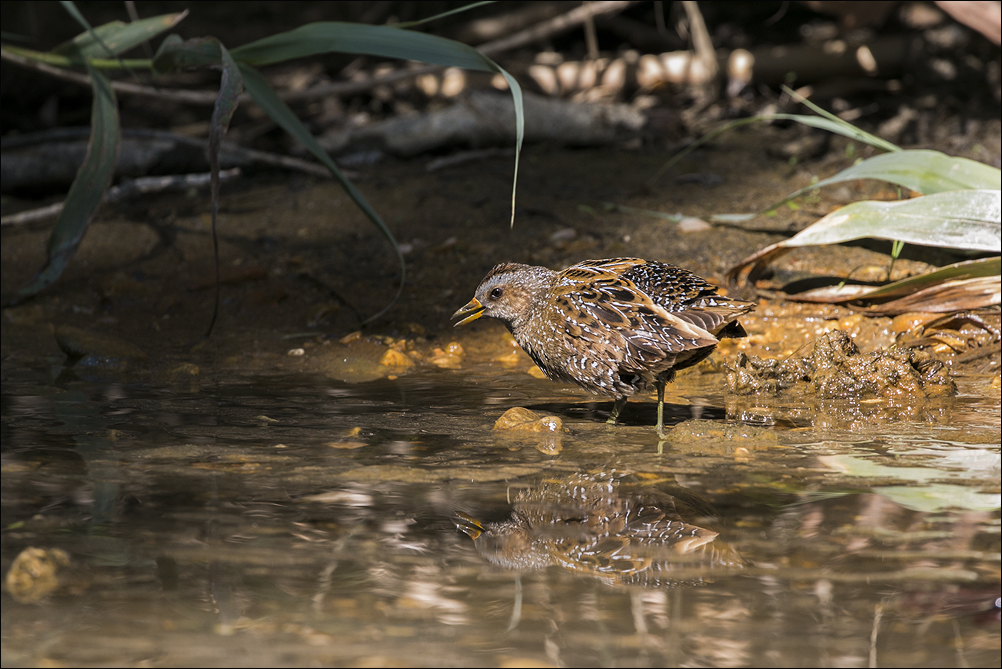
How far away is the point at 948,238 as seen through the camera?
157 inches

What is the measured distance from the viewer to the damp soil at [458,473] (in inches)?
75.5

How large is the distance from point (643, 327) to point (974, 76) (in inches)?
208

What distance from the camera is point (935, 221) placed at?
4.02 metres

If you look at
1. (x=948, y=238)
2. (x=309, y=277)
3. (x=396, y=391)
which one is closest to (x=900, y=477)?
(x=948, y=238)

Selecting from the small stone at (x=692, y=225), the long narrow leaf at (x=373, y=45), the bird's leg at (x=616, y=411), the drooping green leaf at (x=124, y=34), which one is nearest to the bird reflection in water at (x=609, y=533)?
the bird's leg at (x=616, y=411)

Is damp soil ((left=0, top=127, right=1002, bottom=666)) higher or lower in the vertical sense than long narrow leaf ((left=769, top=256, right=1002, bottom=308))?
lower

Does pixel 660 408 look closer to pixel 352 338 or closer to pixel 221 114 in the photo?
pixel 352 338

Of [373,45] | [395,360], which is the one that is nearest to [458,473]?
[395,360]

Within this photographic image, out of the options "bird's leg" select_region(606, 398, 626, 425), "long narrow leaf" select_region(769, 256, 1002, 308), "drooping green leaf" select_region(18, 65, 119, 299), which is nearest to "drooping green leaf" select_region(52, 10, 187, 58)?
"drooping green leaf" select_region(18, 65, 119, 299)

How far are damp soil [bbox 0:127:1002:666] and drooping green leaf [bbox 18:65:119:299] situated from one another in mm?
383

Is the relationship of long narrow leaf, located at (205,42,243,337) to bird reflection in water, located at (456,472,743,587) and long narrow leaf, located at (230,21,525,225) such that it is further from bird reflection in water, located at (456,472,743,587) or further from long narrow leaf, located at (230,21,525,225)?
bird reflection in water, located at (456,472,743,587)

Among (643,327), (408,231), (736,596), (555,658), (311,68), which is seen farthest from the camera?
(311,68)

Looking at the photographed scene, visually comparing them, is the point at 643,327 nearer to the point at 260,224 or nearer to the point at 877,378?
the point at 877,378

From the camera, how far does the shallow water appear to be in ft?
6.14
